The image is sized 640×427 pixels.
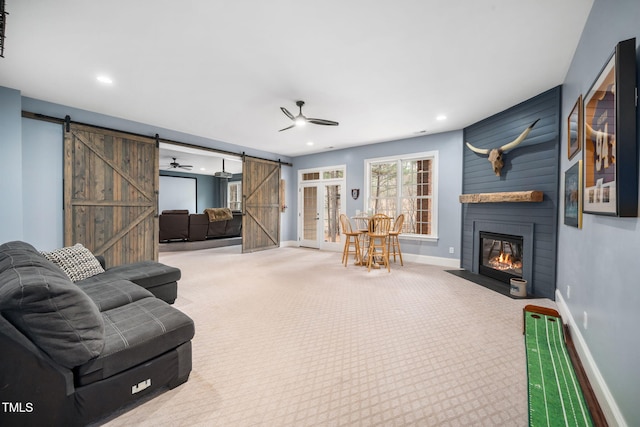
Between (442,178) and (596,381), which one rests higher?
(442,178)

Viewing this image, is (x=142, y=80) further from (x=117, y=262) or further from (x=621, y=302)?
(x=621, y=302)

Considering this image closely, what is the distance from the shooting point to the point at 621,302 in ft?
4.71

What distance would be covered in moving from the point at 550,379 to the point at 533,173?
9.64 ft

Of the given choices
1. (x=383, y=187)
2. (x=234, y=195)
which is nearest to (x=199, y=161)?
(x=234, y=195)

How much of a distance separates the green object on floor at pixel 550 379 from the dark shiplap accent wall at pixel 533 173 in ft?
4.39

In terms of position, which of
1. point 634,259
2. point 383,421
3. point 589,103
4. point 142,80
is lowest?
point 383,421

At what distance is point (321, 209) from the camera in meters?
7.54

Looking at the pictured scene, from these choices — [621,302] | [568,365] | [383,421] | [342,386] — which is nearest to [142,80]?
[342,386]

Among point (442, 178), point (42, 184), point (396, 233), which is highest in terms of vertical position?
point (442, 178)

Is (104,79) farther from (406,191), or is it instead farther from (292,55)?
(406,191)

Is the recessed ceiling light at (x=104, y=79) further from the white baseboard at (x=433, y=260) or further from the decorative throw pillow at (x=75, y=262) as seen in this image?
the white baseboard at (x=433, y=260)

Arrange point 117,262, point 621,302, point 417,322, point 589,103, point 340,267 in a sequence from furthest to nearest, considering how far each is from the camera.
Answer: point 340,267
point 117,262
point 417,322
point 589,103
point 621,302

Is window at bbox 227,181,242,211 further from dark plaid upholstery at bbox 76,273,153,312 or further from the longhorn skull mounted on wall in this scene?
the longhorn skull mounted on wall

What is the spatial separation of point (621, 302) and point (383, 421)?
4.76ft
